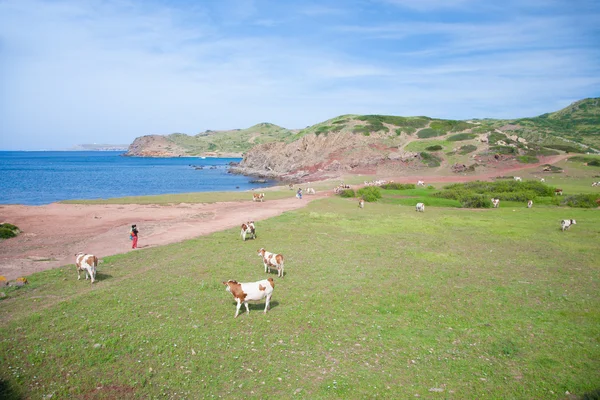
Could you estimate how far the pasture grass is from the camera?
30.3 feet

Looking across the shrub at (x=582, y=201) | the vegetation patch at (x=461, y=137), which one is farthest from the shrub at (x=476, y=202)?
the vegetation patch at (x=461, y=137)

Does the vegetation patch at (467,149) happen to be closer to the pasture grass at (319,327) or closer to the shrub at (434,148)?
the shrub at (434,148)

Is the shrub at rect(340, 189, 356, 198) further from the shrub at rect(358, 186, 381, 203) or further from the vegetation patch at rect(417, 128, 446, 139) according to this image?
the vegetation patch at rect(417, 128, 446, 139)

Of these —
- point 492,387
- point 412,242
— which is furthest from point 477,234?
point 492,387

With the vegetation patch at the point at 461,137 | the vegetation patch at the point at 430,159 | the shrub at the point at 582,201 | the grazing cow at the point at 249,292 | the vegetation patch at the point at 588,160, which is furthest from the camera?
the vegetation patch at the point at 461,137

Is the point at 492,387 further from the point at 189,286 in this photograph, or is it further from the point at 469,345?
the point at 189,286

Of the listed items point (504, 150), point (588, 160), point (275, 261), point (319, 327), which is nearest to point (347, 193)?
point (275, 261)

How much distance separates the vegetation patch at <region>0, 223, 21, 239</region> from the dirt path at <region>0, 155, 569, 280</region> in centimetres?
58

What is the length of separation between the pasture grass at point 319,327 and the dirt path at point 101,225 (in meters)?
3.68

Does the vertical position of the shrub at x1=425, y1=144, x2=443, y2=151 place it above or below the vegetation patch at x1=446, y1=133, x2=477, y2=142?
below

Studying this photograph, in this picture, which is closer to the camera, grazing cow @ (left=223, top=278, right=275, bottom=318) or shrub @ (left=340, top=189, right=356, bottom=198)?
grazing cow @ (left=223, top=278, right=275, bottom=318)

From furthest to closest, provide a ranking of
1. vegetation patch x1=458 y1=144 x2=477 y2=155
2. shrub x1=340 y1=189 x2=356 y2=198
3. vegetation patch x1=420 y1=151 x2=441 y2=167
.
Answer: vegetation patch x1=458 y1=144 x2=477 y2=155 → vegetation patch x1=420 y1=151 x2=441 y2=167 → shrub x1=340 y1=189 x2=356 y2=198

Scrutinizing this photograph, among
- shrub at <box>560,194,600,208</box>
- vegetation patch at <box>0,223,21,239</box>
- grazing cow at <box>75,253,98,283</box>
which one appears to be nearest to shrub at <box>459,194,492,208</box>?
shrub at <box>560,194,600,208</box>

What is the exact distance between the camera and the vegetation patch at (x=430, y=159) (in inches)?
3339
